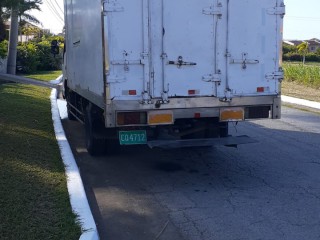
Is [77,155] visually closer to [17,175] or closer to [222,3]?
[17,175]

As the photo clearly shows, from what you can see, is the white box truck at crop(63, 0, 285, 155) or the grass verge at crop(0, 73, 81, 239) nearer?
the grass verge at crop(0, 73, 81, 239)

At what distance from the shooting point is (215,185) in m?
7.91

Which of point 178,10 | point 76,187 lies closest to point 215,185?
point 76,187

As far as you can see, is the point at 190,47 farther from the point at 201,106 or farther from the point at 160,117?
the point at 160,117

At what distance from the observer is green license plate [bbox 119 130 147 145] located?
8.04 meters

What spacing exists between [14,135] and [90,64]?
108 inches

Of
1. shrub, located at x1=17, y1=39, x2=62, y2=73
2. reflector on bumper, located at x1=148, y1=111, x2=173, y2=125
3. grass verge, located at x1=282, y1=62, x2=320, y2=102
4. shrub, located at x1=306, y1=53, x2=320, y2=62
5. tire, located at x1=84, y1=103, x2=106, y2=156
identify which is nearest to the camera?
reflector on bumper, located at x1=148, y1=111, x2=173, y2=125

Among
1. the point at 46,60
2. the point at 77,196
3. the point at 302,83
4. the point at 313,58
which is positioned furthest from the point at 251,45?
the point at 313,58

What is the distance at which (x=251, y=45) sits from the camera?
7930 mm

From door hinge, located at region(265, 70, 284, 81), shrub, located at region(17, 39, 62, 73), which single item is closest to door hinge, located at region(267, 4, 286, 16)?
door hinge, located at region(265, 70, 284, 81)

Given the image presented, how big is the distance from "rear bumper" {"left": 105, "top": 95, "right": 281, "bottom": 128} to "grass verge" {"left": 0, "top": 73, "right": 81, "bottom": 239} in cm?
131

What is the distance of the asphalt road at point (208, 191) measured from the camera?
6031 mm

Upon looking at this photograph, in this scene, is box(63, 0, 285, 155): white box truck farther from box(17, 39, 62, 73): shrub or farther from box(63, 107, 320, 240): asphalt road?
box(17, 39, 62, 73): shrub

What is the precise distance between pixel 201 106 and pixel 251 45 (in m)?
1.21
